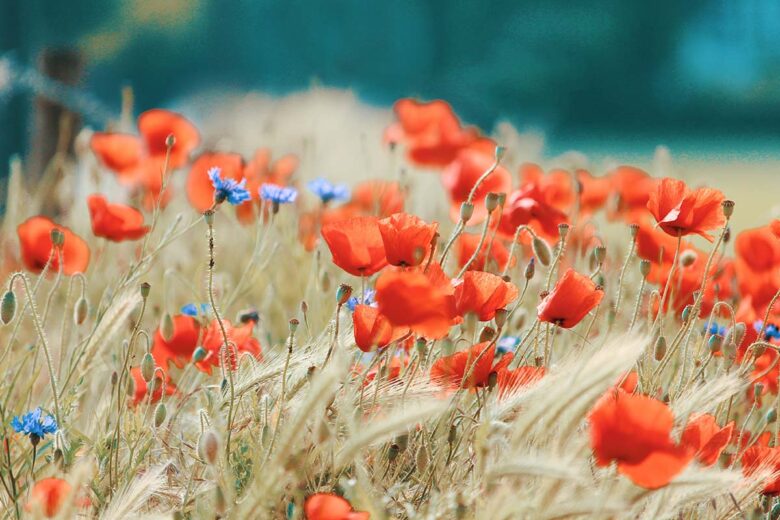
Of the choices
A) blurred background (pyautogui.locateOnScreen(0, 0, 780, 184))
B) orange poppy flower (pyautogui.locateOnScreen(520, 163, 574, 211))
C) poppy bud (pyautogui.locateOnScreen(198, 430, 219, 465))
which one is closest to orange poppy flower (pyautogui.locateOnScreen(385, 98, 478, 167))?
orange poppy flower (pyautogui.locateOnScreen(520, 163, 574, 211))

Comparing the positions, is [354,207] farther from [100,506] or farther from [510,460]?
[510,460]

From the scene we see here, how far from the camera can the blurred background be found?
10773 millimetres

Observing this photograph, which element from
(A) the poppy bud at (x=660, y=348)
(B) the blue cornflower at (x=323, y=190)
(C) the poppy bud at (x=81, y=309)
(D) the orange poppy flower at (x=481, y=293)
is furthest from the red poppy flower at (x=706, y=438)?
(B) the blue cornflower at (x=323, y=190)

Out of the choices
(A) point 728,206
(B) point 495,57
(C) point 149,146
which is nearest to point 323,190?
(C) point 149,146

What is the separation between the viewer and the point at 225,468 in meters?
1.24

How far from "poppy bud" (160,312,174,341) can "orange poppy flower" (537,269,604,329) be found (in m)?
0.61

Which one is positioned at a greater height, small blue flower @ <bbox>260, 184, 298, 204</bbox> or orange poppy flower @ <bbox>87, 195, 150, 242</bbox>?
orange poppy flower @ <bbox>87, 195, 150, 242</bbox>

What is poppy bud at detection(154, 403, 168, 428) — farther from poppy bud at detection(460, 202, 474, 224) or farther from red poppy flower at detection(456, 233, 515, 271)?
red poppy flower at detection(456, 233, 515, 271)

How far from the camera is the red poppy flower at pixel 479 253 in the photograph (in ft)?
6.06

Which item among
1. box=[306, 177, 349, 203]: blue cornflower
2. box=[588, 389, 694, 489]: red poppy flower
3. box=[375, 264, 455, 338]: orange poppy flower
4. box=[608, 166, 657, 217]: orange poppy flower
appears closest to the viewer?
box=[588, 389, 694, 489]: red poppy flower

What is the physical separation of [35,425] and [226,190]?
0.44m

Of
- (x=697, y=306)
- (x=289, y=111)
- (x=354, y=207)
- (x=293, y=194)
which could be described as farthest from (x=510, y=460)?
(x=289, y=111)

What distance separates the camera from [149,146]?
8.41 feet

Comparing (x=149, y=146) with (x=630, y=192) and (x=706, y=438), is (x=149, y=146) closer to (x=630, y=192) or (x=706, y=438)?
(x=630, y=192)
